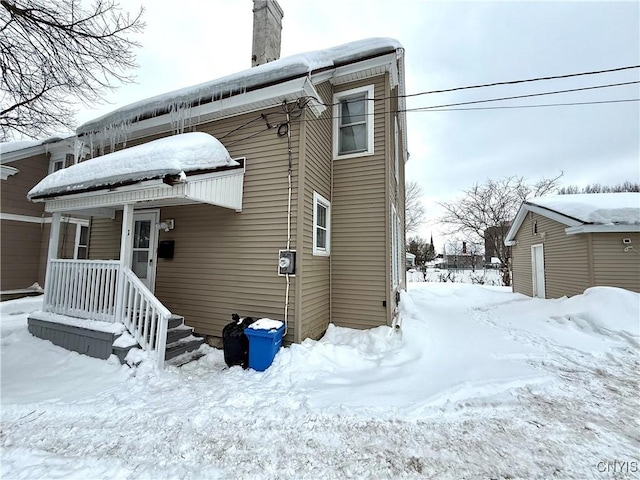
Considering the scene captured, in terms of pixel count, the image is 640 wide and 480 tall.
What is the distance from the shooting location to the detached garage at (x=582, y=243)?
31.2 feet

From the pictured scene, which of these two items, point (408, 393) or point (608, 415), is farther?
point (408, 393)

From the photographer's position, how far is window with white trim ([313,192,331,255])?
5.59 meters

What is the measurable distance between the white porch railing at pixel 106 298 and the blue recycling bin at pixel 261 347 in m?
1.36

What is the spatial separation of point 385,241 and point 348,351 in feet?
8.14

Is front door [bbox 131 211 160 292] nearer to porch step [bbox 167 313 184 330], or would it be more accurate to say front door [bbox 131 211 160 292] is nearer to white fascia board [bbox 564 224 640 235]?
porch step [bbox 167 313 184 330]

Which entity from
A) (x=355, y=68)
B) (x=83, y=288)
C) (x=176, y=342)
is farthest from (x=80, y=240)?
(x=355, y=68)

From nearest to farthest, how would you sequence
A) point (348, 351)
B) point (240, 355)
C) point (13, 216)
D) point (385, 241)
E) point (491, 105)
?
point (240, 355) < point (348, 351) < point (385, 241) < point (491, 105) < point (13, 216)

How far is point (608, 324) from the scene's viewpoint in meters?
6.51

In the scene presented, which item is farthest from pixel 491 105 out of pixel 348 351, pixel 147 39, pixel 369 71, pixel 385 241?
pixel 147 39

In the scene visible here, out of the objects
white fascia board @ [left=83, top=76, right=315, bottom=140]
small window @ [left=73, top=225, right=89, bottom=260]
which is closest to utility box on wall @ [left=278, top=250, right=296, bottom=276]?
white fascia board @ [left=83, top=76, right=315, bottom=140]

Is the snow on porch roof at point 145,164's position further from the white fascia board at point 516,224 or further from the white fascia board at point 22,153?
the white fascia board at point 516,224

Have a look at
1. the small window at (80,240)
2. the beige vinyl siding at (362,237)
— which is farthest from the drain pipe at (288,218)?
the small window at (80,240)

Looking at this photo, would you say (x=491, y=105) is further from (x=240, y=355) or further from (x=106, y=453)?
→ (x=106, y=453)

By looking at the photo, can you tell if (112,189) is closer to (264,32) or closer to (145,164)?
(145,164)
